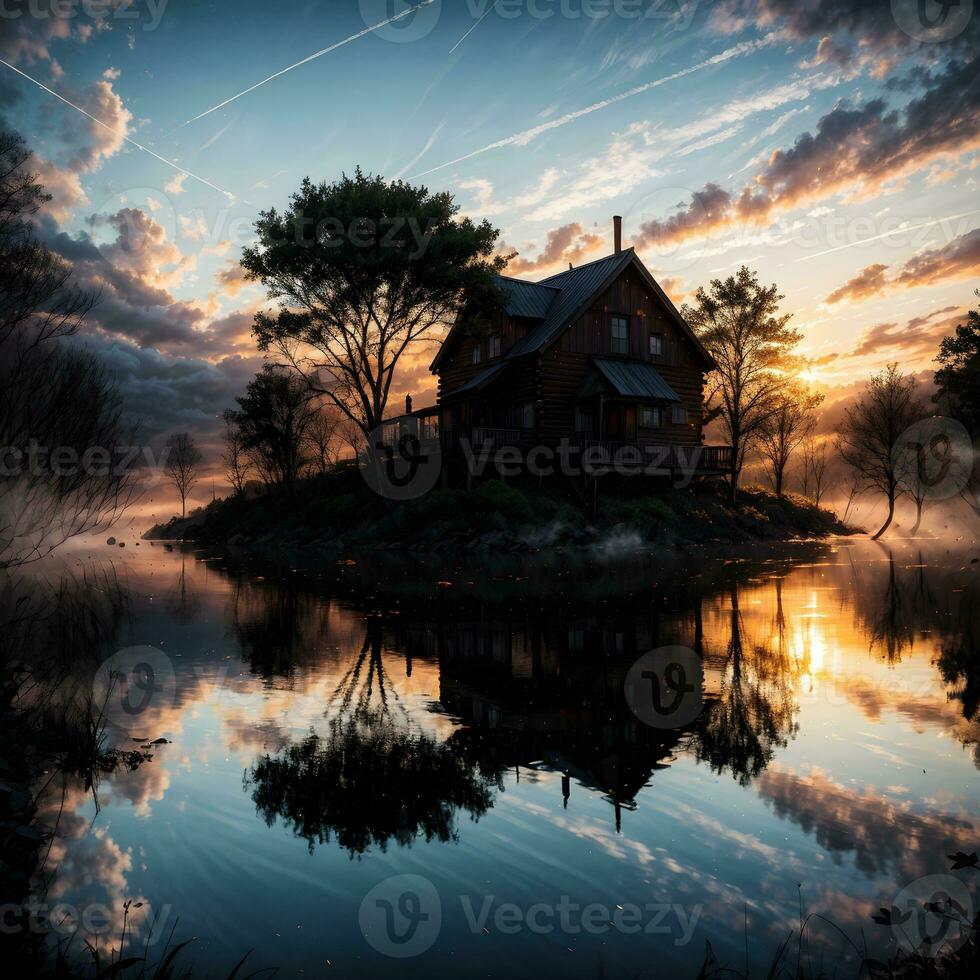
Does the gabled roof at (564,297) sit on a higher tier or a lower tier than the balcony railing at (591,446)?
higher

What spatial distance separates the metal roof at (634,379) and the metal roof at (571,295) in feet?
9.71

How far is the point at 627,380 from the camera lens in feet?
122

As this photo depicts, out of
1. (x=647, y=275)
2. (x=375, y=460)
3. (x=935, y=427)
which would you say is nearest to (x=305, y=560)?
(x=375, y=460)

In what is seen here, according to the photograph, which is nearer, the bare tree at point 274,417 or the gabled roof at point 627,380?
the gabled roof at point 627,380

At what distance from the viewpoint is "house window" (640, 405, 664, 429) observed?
130ft

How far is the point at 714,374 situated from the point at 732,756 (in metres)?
46.2

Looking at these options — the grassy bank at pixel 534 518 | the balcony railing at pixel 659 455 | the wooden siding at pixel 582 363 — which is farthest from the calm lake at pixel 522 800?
the wooden siding at pixel 582 363

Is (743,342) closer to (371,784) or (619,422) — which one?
(619,422)

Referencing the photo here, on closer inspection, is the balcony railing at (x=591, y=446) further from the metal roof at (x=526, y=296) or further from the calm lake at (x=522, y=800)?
the calm lake at (x=522, y=800)

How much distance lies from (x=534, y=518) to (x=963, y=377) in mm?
36695

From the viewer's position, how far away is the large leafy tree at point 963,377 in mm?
47875

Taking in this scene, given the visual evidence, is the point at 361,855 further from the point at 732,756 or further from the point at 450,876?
the point at 732,756

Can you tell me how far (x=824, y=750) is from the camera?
668cm

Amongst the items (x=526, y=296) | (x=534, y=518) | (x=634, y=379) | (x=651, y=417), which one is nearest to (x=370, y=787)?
(x=534, y=518)
